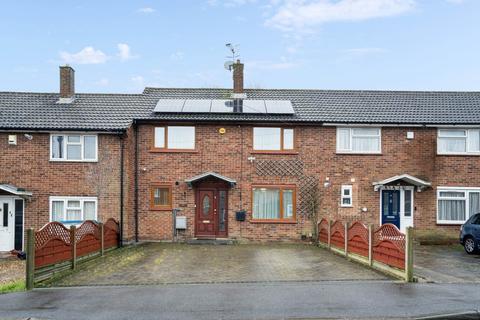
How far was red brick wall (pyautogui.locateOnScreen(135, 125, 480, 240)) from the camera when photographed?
2212 centimetres

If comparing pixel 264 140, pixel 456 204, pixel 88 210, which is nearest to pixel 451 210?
pixel 456 204

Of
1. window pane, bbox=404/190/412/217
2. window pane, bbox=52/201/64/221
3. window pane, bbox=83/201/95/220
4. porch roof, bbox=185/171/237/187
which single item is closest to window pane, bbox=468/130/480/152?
window pane, bbox=404/190/412/217

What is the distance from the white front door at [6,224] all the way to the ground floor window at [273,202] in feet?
31.5

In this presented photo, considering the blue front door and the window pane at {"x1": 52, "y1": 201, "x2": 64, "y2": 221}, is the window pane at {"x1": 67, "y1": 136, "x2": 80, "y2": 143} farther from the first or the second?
the blue front door

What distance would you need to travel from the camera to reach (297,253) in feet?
59.3

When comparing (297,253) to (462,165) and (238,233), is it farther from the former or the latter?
(462,165)

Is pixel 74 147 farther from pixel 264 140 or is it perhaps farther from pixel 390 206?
pixel 390 206

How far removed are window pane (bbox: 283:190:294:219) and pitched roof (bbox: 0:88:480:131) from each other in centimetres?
301

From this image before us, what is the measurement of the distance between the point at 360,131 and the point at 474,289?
12.0 metres

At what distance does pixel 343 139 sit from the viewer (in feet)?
73.7

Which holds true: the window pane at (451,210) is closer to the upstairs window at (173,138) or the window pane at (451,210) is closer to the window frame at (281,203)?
the window frame at (281,203)

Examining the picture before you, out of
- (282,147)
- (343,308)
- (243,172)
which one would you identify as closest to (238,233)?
(243,172)

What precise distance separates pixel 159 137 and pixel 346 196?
811 centimetres

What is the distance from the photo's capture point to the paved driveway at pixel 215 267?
12.7 m
